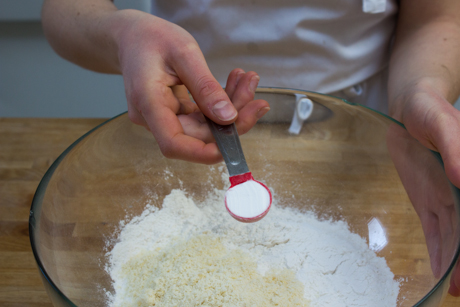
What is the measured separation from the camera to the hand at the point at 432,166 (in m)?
0.52

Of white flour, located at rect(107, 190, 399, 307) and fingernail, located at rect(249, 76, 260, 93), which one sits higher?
fingernail, located at rect(249, 76, 260, 93)

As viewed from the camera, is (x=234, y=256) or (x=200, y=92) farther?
(x=234, y=256)

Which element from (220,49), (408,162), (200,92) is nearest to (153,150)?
A: (200,92)

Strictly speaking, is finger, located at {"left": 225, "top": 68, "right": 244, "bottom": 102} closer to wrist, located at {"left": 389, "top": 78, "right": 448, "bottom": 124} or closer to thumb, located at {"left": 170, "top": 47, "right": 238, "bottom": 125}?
thumb, located at {"left": 170, "top": 47, "right": 238, "bottom": 125}

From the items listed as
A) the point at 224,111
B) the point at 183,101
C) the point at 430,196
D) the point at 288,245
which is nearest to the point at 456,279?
the point at 430,196

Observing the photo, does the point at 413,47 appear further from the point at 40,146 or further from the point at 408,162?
the point at 40,146

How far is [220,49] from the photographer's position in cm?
99

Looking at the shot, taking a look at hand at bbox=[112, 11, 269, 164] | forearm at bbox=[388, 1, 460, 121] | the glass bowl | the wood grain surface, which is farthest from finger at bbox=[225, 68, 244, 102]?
the wood grain surface

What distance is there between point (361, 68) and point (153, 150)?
0.62 m

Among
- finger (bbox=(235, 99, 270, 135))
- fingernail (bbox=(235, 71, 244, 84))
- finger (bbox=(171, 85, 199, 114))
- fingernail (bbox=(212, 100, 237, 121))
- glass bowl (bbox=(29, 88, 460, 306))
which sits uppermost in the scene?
fingernail (bbox=(212, 100, 237, 121))

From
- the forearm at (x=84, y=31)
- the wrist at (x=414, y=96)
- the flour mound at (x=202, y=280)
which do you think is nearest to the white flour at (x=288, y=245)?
the flour mound at (x=202, y=280)

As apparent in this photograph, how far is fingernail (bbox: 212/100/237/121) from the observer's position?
554 mm

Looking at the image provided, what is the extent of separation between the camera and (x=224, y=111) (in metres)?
0.55

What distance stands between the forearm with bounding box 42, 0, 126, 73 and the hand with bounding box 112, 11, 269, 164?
0.09m
